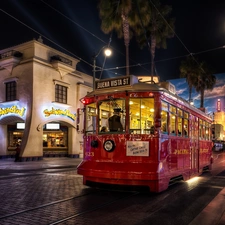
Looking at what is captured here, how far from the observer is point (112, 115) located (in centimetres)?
955

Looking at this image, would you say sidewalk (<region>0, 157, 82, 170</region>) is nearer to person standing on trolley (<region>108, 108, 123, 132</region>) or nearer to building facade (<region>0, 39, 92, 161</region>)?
building facade (<region>0, 39, 92, 161</region>)

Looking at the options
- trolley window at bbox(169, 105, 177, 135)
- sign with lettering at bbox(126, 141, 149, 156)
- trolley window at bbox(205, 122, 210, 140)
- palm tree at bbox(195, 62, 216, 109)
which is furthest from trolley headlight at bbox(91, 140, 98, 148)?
palm tree at bbox(195, 62, 216, 109)

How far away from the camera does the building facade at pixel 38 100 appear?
25.1 metres

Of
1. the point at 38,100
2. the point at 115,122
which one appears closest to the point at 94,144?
the point at 115,122

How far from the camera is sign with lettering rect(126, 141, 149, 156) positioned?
8953 mm

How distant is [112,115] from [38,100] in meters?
17.1

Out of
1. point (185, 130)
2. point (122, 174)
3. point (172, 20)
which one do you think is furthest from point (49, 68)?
point (122, 174)

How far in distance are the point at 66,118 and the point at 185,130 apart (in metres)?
18.4

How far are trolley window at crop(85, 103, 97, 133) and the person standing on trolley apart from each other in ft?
2.15

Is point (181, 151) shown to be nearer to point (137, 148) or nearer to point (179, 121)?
point (179, 121)

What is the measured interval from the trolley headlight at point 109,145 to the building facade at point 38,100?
16.6 meters

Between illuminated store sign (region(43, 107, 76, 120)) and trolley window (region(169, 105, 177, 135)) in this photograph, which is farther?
illuminated store sign (region(43, 107, 76, 120))

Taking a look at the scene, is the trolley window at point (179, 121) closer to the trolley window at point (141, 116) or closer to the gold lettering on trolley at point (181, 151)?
the gold lettering on trolley at point (181, 151)

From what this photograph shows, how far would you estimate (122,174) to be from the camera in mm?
8789
